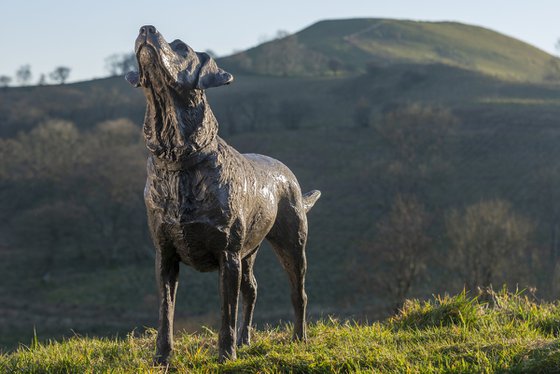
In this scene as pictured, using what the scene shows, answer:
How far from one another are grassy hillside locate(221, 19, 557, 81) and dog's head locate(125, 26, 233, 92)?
90.8 metres

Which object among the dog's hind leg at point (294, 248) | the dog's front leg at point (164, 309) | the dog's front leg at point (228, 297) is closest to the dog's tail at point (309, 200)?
the dog's hind leg at point (294, 248)

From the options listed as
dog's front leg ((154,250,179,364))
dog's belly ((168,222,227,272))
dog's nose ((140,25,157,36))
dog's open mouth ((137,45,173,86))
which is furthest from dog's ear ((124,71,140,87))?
dog's front leg ((154,250,179,364))

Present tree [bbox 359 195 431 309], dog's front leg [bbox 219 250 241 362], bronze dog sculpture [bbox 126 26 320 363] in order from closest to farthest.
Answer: bronze dog sculpture [bbox 126 26 320 363] < dog's front leg [bbox 219 250 241 362] < tree [bbox 359 195 431 309]

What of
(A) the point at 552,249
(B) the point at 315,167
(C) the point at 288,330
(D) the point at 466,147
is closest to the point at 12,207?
(B) the point at 315,167

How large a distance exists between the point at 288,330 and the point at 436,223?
137 feet

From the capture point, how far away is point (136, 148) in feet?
169

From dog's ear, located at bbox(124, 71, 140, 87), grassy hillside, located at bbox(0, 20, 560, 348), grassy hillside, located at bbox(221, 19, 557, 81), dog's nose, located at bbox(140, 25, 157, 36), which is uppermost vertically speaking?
grassy hillside, located at bbox(221, 19, 557, 81)

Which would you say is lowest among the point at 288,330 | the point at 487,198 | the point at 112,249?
the point at 112,249

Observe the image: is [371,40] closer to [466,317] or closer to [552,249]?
[552,249]

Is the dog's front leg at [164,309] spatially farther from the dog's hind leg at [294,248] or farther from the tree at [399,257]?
the tree at [399,257]

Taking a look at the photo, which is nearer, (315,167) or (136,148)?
(136,148)

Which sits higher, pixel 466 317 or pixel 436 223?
pixel 466 317

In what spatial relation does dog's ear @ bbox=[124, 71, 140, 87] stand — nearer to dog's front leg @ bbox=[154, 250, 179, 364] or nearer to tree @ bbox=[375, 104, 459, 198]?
dog's front leg @ bbox=[154, 250, 179, 364]

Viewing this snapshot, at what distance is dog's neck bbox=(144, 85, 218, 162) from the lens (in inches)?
215
